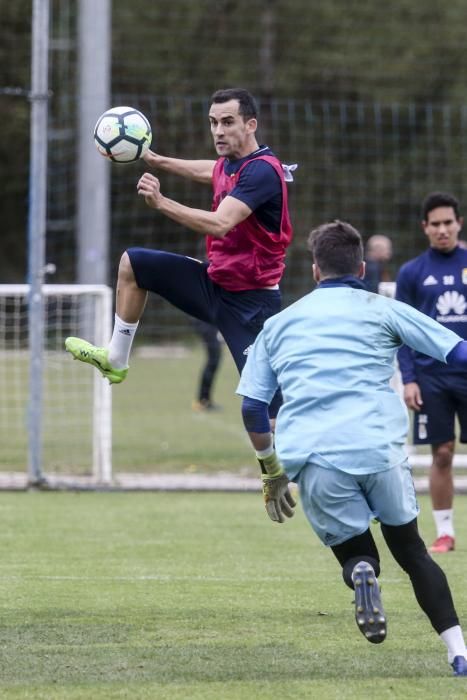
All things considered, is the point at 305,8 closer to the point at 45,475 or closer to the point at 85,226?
the point at 85,226

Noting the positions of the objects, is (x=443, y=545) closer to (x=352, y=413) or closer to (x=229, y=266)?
(x=229, y=266)

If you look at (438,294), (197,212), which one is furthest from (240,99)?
(438,294)

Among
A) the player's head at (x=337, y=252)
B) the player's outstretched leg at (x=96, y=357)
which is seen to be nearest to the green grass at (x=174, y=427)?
the player's outstretched leg at (x=96, y=357)

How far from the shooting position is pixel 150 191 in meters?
6.36

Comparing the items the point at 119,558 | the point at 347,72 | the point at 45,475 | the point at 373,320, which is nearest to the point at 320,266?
the point at 373,320

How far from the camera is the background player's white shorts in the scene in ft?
17.1

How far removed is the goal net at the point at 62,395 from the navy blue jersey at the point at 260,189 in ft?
16.3

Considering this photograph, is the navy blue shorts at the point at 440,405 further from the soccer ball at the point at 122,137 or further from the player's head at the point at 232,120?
the soccer ball at the point at 122,137

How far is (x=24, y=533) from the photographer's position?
9609 millimetres

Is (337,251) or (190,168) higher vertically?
(190,168)

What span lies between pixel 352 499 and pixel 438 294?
4246mm

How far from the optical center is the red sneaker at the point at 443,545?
29.6ft

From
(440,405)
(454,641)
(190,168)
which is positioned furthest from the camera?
(440,405)

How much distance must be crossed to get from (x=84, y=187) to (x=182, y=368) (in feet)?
41.2
